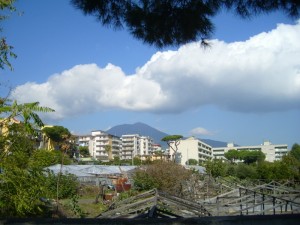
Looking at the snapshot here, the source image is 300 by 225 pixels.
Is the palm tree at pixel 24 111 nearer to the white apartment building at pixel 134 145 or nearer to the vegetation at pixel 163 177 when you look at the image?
the vegetation at pixel 163 177

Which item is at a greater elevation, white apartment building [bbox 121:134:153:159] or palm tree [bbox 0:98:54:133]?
white apartment building [bbox 121:134:153:159]

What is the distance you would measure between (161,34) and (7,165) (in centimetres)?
334

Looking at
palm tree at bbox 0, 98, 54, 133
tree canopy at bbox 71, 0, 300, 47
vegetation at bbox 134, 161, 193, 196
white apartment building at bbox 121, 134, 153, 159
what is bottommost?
vegetation at bbox 134, 161, 193, 196

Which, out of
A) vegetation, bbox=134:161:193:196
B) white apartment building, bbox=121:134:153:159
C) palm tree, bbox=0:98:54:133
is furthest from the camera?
white apartment building, bbox=121:134:153:159

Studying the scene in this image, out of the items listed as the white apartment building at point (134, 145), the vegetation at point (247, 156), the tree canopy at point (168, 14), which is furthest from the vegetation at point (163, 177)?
the white apartment building at point (134, 145)

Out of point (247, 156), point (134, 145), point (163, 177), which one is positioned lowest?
point (163, 177)

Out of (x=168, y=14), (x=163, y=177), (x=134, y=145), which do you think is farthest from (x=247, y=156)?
(x=168, y=14)

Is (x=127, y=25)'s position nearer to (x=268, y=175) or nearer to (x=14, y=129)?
(x=14, y=129)

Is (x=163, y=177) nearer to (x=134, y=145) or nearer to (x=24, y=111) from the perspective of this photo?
(x=24, y=111)

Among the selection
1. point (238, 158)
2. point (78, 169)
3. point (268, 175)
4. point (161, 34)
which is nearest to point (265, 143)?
point (238, 158)

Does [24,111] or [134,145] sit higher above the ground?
[134,145]

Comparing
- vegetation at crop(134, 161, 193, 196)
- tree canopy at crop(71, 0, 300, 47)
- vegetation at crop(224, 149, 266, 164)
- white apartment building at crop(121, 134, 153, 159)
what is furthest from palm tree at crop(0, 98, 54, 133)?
white apartment building at crop(121, 134, 153, 159)

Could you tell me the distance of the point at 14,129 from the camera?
540 centimetres

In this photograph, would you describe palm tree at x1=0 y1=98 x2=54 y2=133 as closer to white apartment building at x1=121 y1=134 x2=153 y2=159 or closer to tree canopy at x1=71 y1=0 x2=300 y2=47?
tree canopy at x1=71 y1=0 x2=300 y2=47
